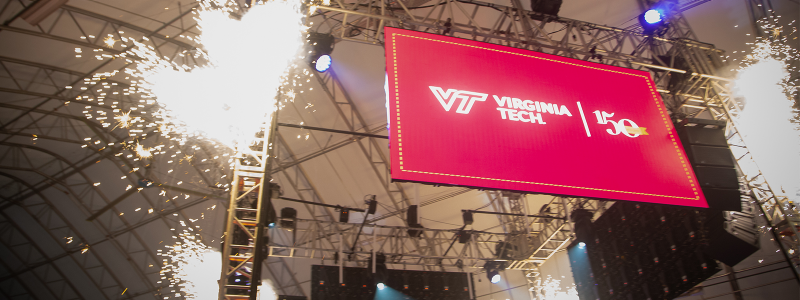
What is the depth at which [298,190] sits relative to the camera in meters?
12.3

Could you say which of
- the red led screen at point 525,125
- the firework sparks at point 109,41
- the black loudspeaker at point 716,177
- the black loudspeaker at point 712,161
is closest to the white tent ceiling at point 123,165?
the firework sparks at point 109,41

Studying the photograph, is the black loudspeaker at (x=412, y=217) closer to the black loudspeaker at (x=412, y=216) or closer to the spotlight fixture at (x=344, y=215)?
the black loudspeaker at (x=412, y=216)

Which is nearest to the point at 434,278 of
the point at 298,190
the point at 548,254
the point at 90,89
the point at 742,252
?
the point at 548,254

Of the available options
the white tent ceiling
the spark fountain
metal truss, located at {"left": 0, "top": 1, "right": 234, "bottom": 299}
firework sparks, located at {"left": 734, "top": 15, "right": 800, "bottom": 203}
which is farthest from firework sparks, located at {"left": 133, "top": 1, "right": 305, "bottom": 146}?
firework sparks, located at {"left": 734, "top": 15, "right": 800, "bottom": 203}

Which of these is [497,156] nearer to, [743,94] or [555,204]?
[743,94]

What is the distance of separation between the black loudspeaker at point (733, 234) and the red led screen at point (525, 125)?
1389mm

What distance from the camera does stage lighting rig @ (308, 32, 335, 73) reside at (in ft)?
22.1

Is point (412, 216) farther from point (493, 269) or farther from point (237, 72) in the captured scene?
point (237, 72)

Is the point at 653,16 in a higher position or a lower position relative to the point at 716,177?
higher

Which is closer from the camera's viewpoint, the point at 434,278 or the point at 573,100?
the point at 573,100

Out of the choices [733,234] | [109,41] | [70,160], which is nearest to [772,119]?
[733,234]

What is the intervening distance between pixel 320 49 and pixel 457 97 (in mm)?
2518

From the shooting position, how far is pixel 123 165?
1375cm

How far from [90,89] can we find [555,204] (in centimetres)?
1133
